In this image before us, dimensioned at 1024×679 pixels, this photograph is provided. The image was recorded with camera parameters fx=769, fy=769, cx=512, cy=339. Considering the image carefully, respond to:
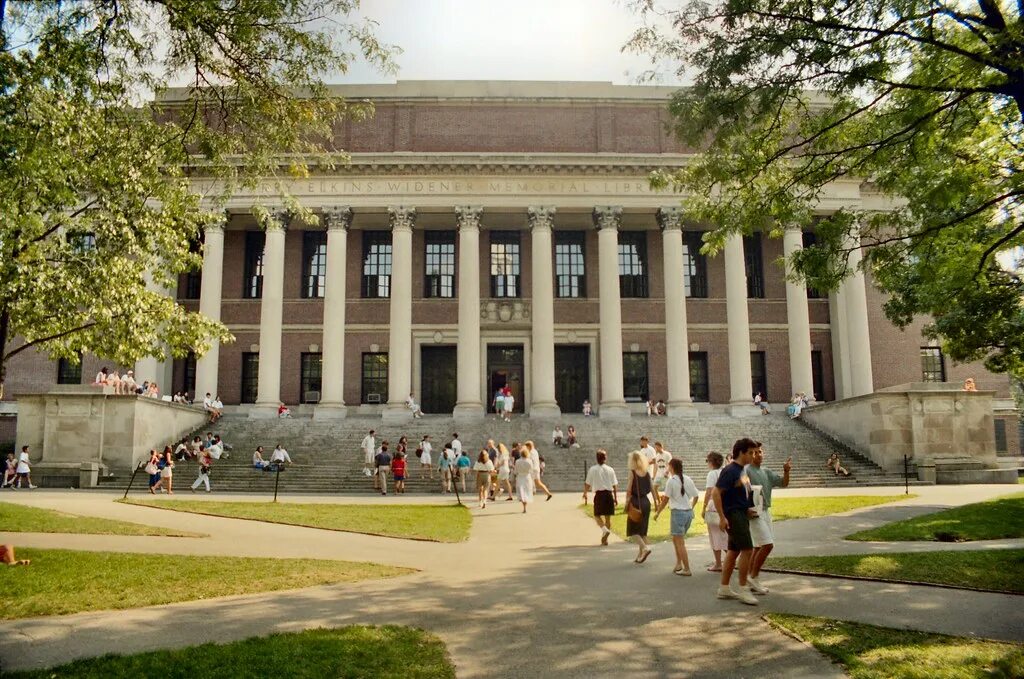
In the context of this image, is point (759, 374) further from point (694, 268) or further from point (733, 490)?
point (733, 490)

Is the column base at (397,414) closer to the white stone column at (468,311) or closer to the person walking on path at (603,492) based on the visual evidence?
the white stone column at (468,311)

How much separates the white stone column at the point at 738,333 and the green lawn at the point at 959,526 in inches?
717

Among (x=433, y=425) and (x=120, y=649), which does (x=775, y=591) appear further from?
(x=433, y=425)

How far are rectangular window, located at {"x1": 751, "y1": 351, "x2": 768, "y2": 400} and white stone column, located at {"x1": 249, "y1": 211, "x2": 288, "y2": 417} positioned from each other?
2353 cm

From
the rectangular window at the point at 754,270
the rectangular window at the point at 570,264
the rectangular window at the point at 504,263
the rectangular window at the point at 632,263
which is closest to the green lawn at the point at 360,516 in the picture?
the rectangular window at the point at 504,263

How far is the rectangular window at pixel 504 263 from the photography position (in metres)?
39.7

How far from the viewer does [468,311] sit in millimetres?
35344

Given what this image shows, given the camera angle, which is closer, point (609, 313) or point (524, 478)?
point (524, 478)

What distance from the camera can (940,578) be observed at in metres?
9.82

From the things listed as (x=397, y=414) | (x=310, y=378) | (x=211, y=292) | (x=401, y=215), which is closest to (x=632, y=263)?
(x=401, y=215)

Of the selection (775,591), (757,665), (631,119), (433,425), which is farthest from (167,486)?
(631,119)

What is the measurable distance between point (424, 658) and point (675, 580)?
15.5 feet

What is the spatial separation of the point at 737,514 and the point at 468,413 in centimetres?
2534

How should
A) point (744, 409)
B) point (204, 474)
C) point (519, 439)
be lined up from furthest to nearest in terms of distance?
point (744, 409), point (519, 439), point (204, 474)
